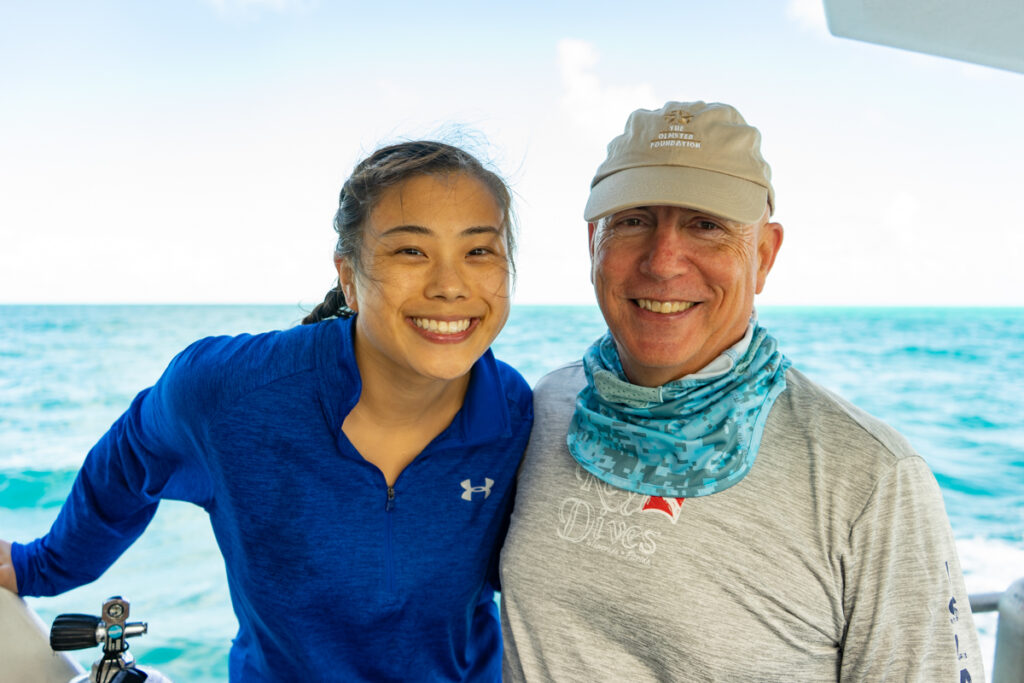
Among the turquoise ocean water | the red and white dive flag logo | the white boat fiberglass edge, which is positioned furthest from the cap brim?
the turquoise ocean water

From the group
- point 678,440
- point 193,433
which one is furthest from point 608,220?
point 193,433

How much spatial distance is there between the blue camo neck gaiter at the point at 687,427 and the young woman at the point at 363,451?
29 centimetres

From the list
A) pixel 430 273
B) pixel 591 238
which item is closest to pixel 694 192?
pixel 591 238

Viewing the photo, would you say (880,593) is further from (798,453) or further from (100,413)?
(100,413)

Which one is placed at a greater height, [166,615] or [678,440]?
[678,440]

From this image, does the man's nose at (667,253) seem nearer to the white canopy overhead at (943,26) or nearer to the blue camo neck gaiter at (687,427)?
the blue camo neck gaiter at (687,427)

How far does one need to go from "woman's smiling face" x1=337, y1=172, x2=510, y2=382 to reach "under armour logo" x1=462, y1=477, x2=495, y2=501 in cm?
28

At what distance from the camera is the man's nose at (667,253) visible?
1.42 meters

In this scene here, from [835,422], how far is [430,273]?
2.78 feet

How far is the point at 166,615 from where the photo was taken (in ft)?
20.8

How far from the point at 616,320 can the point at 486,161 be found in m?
0.52

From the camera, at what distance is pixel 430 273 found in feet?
4.96

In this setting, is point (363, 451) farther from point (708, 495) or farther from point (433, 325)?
point (708, 495)

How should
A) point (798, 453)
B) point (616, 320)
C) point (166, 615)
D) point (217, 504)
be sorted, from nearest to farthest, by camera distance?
point (798, 453), point (616, 320), point (217, 504), point (166, 615)
